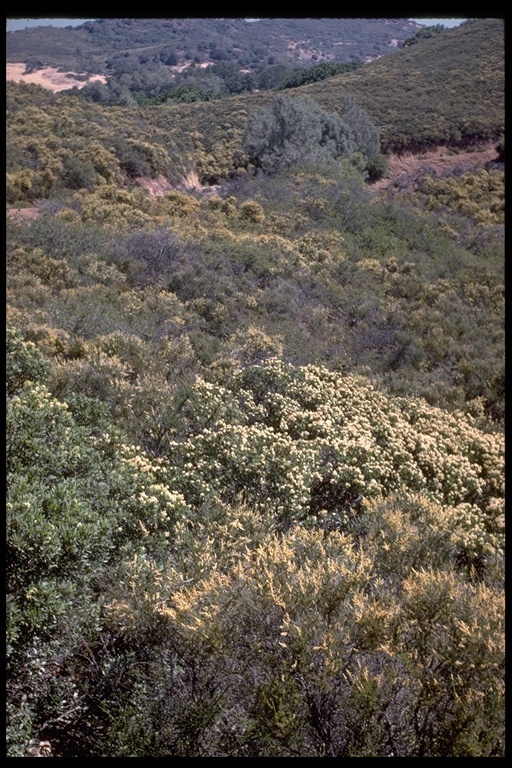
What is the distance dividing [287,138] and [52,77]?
45.7 metres

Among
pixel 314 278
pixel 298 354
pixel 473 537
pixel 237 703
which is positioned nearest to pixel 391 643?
pixel 237 703

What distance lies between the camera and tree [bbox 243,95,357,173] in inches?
914

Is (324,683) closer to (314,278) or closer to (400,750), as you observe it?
(400,750)

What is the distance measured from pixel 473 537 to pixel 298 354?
474 cm

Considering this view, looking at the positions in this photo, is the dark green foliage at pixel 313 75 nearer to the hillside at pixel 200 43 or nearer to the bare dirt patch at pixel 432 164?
the bare dirt patch at pixel 432 164

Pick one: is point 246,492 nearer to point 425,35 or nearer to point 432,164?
point 432,164

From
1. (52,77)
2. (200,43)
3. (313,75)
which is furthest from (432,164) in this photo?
(200,43)

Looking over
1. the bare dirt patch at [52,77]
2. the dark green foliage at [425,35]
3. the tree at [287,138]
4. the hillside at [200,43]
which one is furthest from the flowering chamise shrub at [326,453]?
the hillside at [200,43]

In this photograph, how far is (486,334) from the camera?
1110 cm

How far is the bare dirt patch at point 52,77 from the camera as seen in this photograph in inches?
2120

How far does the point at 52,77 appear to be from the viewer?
57.0 m

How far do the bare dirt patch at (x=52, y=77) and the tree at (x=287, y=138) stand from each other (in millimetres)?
37438

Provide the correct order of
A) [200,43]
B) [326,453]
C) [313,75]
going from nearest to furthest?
[326,453] < [313,75] < [200,43]

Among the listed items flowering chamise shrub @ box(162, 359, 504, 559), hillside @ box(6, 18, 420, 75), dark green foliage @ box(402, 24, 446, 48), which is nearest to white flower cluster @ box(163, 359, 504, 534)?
flowering chamise shrub @ box(162, 359, 504, 559)
